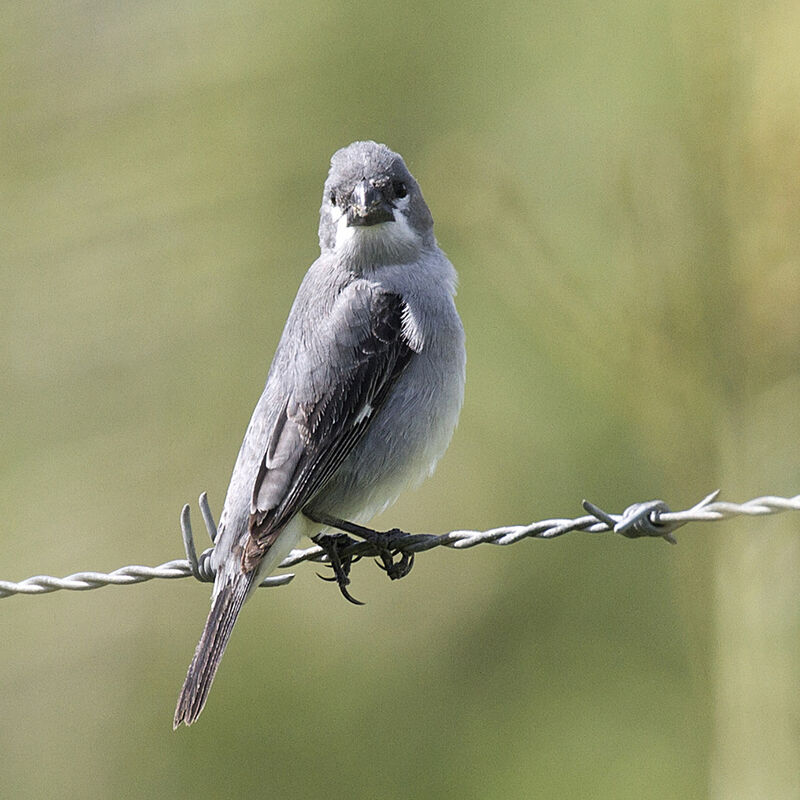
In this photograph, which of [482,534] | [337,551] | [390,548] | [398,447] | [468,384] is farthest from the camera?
[468,384]

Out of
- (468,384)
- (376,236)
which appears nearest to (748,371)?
(376,236)

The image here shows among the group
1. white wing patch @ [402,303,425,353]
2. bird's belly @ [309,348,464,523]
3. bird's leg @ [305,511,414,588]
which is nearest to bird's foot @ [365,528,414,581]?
bird's leg @ [305,511,414,588]

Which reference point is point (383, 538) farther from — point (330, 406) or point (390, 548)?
point (330, 406)

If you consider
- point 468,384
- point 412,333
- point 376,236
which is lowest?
point 412,333

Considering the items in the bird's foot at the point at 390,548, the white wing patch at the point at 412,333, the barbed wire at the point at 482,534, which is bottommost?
the barbed wire at the point at 482,534

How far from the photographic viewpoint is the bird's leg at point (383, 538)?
4023 millimetres

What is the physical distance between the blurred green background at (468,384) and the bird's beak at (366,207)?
116 centimetres

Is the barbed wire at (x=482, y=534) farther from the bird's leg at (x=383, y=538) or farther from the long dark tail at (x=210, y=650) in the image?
the long dark tail at (x=210, y=650)

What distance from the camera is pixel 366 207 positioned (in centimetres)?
439

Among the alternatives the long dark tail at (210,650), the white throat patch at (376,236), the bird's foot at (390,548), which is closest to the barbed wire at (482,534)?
the bird's foot at (390,548)

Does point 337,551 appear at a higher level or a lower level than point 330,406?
lower

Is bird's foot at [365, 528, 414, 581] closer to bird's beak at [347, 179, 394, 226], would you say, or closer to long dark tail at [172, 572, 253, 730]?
long dark tail at [172, 572, 253, 730]

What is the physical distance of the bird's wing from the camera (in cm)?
389

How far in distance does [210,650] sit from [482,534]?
98 centimetres
